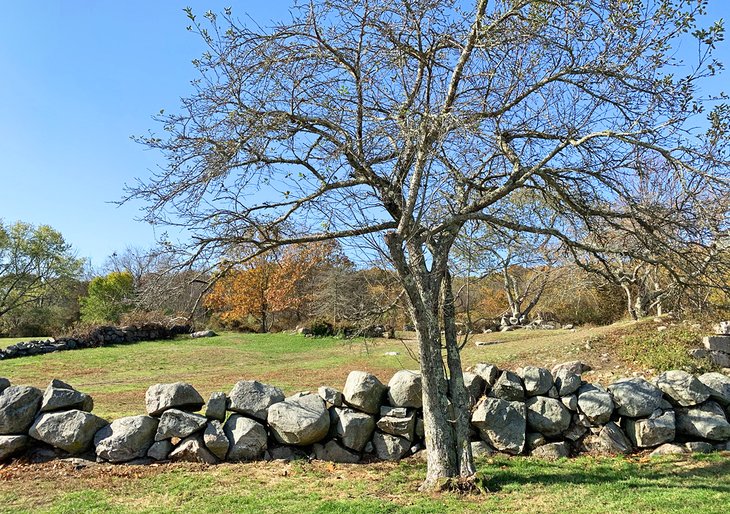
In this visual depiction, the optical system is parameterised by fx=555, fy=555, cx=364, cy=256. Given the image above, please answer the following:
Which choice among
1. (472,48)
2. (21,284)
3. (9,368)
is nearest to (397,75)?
(472,48)

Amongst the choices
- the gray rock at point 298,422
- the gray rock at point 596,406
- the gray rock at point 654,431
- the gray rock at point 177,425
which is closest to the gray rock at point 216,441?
the gray rock at point 177,425

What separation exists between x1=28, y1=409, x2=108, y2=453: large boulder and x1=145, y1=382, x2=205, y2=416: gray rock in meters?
0.73

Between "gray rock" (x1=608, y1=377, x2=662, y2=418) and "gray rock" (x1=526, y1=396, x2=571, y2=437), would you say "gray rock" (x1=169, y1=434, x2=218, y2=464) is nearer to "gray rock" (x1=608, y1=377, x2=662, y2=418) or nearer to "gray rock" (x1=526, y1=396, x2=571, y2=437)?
"gray rock" (x1=526, y1=396, x2=571, y2=437)

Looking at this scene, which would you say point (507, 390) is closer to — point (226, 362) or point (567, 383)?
point (567, 383)

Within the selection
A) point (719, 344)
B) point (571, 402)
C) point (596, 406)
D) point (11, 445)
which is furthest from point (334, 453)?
point (719, 344)

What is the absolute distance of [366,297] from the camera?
898cm

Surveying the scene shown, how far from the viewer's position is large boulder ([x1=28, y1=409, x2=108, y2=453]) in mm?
7070

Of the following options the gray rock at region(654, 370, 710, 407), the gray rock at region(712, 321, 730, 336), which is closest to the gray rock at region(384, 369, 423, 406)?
the gray rock at region(654, 370, 710, 407)

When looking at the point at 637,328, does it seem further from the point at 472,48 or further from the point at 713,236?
the point at 472,48

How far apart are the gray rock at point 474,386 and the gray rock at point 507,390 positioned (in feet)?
0.47

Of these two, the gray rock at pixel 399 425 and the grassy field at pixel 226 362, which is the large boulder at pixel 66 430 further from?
the gray rock at pixel 399 425

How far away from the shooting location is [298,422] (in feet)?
23.8

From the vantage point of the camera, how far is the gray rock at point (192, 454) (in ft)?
23.3

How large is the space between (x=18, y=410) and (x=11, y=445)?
1.43 feet
